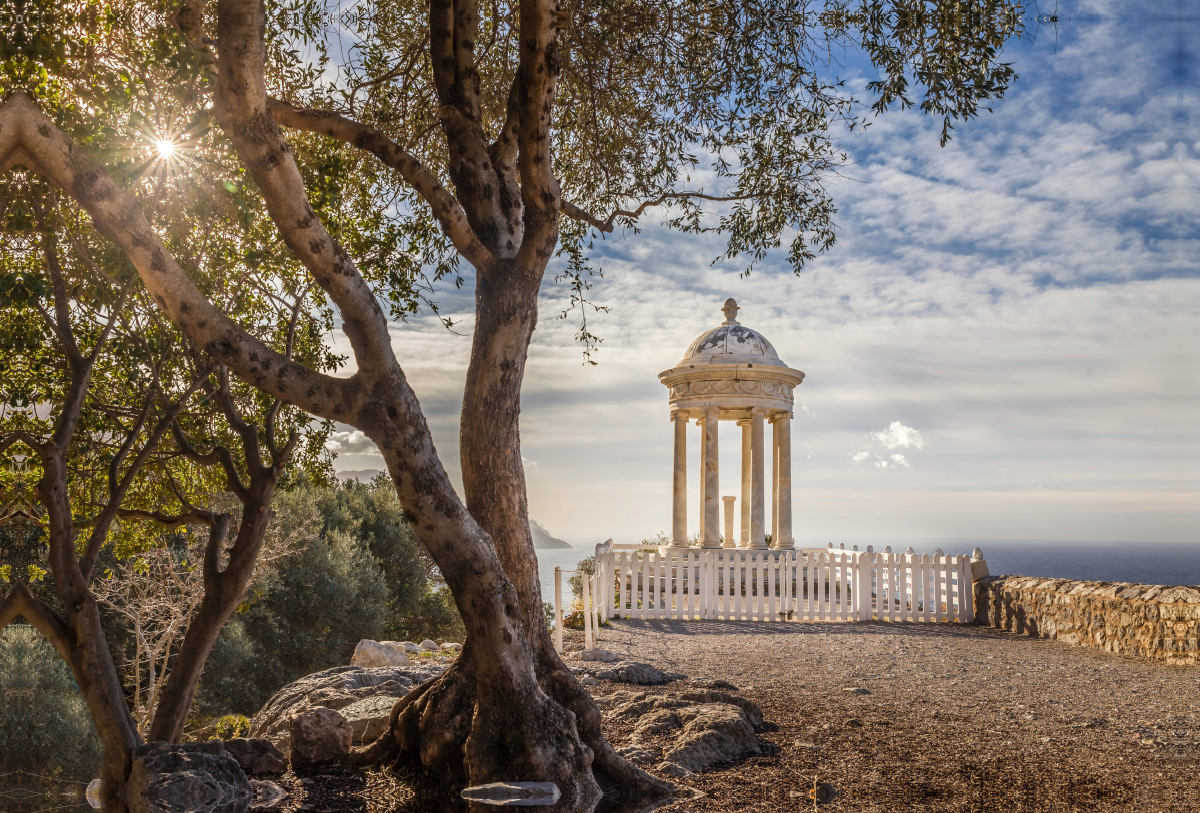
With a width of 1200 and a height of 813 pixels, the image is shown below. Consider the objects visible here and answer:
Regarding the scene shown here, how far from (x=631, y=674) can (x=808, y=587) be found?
308 inches

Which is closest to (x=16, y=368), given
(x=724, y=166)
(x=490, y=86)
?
(x=490, y=86)

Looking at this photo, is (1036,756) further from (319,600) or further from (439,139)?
(319,600)

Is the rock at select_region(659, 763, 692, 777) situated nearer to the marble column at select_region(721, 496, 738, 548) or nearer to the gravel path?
the gravel path

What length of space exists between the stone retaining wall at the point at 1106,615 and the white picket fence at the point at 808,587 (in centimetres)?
82

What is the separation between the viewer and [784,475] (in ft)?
61.5

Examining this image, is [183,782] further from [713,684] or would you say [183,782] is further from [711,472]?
[711,472]

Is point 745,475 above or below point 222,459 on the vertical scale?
above

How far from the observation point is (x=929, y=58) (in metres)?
7.14

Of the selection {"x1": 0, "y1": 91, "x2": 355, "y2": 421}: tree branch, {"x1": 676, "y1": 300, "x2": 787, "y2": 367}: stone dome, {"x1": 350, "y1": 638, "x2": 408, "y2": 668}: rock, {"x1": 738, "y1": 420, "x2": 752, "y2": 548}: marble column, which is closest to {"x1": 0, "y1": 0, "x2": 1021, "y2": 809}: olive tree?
{"x1": 0, "y1": 91, "x2": 355, "y2": 421}: tree branch

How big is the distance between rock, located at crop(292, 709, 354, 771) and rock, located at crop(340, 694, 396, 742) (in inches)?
18.3

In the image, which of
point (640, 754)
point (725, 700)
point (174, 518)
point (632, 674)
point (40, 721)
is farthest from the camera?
point (40, 721)

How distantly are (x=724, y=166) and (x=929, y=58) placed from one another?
2444 mm

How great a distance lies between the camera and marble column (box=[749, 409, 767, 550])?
60.3 feet

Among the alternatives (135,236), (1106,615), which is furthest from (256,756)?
(1106,615)
